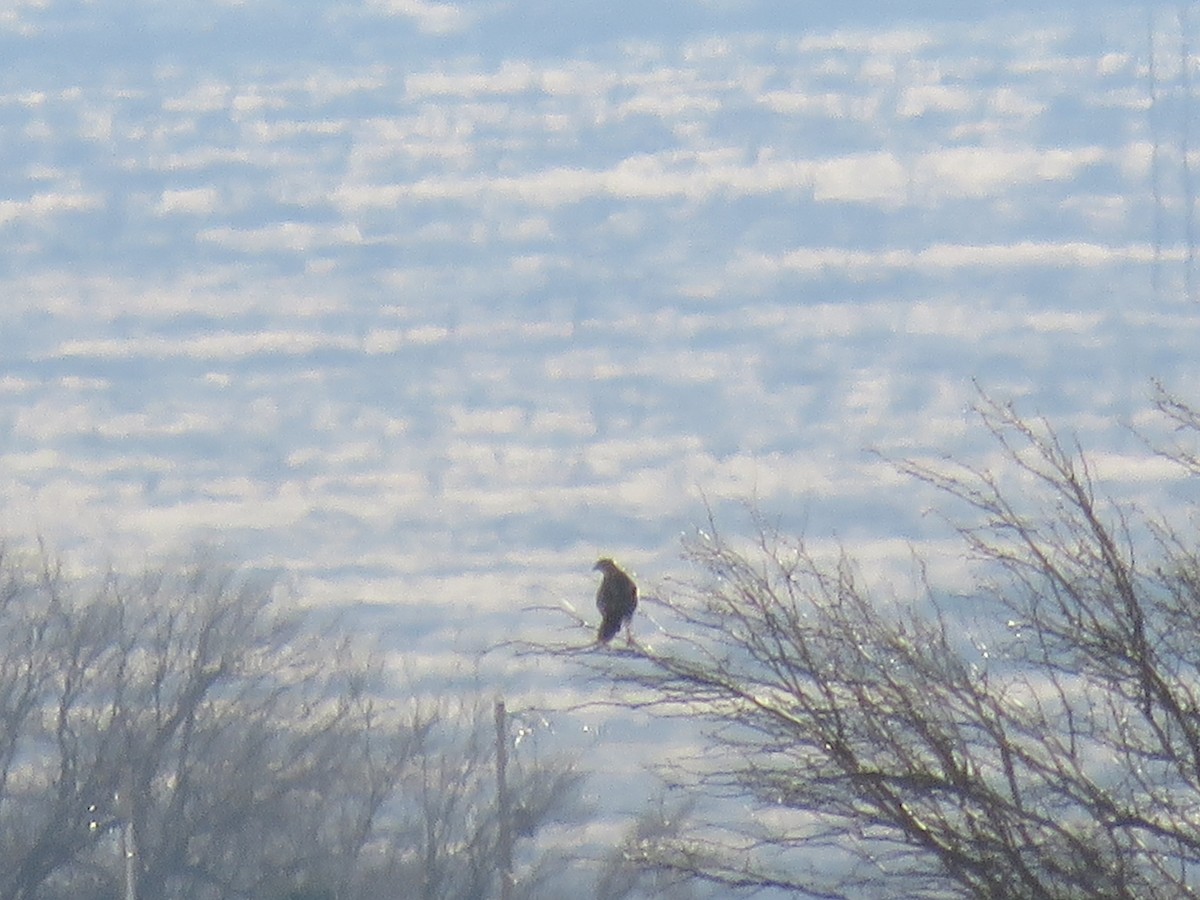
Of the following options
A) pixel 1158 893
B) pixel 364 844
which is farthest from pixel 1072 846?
pixel 364 844

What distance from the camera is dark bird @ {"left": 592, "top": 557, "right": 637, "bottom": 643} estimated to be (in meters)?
8.93

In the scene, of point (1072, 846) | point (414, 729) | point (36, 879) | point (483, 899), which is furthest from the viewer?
point (414, 729)

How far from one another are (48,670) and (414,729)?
7.02m

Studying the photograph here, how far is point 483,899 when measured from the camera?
3766 cm

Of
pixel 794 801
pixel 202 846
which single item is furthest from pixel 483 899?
pixel 794 801

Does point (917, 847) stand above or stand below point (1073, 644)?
below

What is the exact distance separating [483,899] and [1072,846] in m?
30.7

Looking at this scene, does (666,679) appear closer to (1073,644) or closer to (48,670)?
(1073,644)

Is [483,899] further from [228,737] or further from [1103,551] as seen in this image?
[1103,551]

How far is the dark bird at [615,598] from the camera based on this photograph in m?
8.93

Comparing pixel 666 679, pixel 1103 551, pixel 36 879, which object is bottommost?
pixel 36 879

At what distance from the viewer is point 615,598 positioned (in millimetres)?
9562

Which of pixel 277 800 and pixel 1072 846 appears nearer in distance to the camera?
pixel 1072 846

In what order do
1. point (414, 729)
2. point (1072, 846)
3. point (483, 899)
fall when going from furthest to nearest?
point (414, 729), point (483, 899), point (1072, 846)
